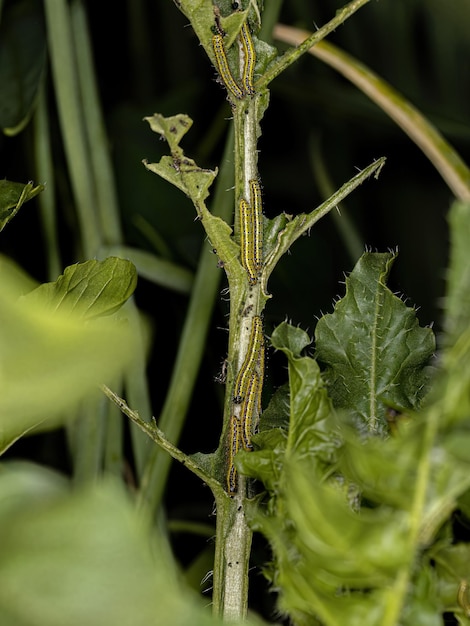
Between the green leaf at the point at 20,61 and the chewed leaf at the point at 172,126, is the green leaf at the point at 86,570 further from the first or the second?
the green leaf at the point at 20,61

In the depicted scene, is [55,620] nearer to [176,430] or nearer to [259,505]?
[259,505]

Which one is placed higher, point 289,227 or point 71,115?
point 71,115

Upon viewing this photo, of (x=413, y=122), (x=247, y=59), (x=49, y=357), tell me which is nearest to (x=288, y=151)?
(x=413, y=122)

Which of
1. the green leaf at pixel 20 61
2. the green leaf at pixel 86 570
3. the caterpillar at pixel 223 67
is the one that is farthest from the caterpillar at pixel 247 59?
the green leaf at pixel 20 61

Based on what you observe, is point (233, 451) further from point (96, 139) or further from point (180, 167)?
point (96, 139)

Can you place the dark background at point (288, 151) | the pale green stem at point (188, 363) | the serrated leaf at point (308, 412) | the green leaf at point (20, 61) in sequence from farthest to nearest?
1. the dark background at point (288, 151)
2. the green leaf at point (20, 61)
3. the pale green stem at point (188, 363)
4. the serrated leaf at point (308, 412)
